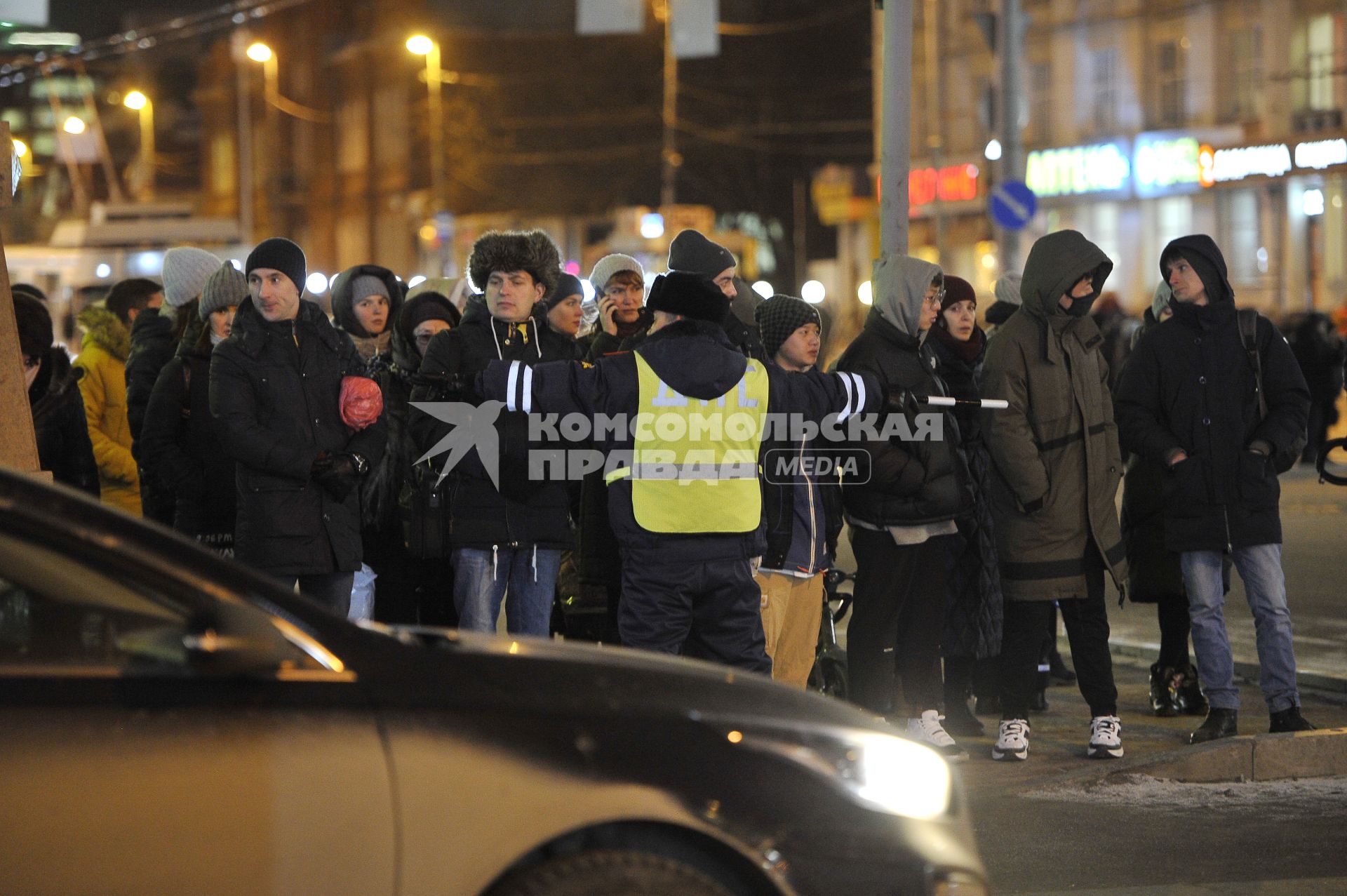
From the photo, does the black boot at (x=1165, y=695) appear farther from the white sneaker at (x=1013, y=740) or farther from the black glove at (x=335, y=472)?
the black glove at (x=335, y=472)

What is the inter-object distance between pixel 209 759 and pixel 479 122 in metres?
58.4

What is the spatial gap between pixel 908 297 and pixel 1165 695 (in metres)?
2.39

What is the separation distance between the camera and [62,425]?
290 inches

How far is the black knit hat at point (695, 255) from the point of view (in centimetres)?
650

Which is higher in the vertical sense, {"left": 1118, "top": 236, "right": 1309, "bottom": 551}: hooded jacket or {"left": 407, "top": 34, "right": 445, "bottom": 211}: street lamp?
{"left": 407, "top": 34, "right": 445, "bottom": 211}: street lamp

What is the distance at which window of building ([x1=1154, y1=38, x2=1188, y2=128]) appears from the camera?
37250 mm

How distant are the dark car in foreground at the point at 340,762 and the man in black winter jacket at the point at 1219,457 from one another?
3.92m

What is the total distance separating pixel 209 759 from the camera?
10.9 ft

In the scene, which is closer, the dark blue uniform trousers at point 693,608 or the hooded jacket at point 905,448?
the dark blue uniform trousers at point 693,608

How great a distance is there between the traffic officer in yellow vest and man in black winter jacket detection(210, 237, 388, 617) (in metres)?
0.88

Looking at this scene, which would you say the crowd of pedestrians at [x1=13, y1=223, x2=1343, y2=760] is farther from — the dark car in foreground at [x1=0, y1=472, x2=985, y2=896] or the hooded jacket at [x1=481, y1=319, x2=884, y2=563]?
the dark car in foreground at [x1=0, y1=472, x2=985, y2=896]

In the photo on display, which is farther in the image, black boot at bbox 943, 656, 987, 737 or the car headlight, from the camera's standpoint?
black boot at bbox 943, 656, 987, 737

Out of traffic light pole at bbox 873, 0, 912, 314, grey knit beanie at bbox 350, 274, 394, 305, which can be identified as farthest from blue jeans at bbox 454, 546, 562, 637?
traffic light pole at bbox 873, 0, 912, 314

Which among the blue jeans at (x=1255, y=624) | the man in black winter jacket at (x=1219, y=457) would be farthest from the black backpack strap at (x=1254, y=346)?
the blue jeans at (x=1255, y=624)
